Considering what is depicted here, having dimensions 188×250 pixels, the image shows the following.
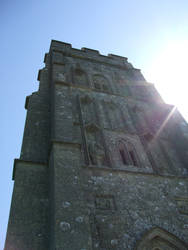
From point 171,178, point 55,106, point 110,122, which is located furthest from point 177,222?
point 55,106

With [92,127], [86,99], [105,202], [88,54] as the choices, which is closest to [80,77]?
[86,99]

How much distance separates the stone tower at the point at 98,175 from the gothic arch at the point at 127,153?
42 millimetres

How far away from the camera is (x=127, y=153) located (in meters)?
8.85

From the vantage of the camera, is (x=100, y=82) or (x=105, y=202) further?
(x=100, y=82)

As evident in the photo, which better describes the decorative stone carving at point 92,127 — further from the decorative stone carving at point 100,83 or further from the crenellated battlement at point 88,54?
the crenellated battlement at point 88,54

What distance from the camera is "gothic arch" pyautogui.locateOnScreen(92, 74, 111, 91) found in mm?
13898

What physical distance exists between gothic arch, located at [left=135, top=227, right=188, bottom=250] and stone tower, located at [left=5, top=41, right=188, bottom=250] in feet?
0.08

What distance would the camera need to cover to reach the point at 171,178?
8109 mm

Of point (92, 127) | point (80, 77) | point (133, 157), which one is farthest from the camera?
point (80, 77)

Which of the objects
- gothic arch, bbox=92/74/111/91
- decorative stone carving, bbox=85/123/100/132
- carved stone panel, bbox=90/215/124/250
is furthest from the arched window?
gothic arch, bbox=92/74/111/91

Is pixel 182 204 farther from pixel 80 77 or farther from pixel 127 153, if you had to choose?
pixel 80 77

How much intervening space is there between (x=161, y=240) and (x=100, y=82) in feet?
34.0

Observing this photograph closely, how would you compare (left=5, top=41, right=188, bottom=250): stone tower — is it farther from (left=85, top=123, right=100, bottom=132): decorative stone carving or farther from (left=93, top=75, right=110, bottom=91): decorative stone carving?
(left=93, top=75, right=110, bottom=91): decorative stone carving

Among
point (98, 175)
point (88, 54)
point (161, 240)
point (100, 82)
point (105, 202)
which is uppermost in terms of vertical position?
point (88, 54)
